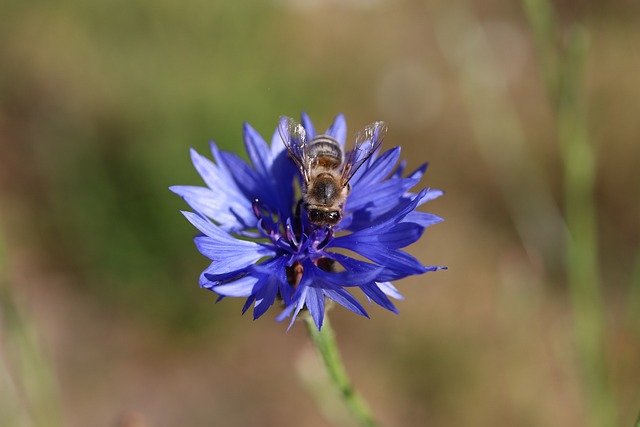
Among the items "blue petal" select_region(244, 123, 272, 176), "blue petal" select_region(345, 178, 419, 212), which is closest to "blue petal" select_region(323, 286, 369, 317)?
"blue petal" select_region(345, 178, 419, 212)

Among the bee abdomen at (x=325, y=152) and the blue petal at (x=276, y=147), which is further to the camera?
the blue petal at (x=276, y=147)

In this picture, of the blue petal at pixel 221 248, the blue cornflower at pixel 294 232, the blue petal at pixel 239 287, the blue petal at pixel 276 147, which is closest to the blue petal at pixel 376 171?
the blue cornflower at pixel 294 232

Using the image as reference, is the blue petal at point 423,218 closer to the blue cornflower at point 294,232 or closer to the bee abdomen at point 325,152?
the blue cornflower at point 294,232

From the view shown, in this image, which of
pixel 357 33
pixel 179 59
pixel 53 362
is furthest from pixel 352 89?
pixel 53 362

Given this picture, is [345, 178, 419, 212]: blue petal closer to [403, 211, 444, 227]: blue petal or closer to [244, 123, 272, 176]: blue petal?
[403, 211, 444, 227]: blue petal

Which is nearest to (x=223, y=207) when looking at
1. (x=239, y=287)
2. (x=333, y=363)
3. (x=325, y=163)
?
(x=325, y=163)

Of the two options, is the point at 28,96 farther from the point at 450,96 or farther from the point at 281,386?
the point at 450,96

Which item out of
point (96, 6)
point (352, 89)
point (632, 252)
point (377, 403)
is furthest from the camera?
point (352, 89)
